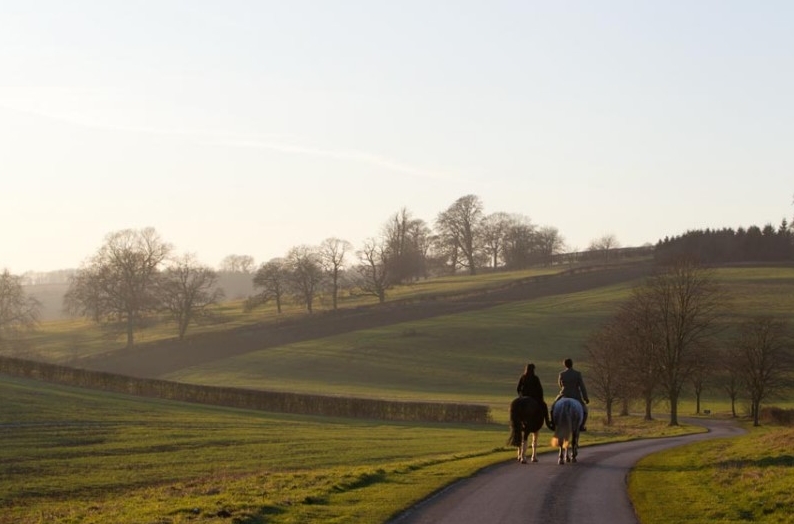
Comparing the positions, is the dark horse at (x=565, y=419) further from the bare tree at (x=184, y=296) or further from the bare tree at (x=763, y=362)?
the bare tree at (x=184, y=296)

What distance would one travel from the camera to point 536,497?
19344 mm

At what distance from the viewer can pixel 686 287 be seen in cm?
7106

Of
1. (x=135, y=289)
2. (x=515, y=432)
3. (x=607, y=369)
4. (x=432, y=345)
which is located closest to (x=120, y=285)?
(x=135, y=289)

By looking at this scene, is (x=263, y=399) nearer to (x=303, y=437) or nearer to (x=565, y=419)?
(x=303, y=437)

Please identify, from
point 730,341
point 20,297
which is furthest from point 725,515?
point 20,297

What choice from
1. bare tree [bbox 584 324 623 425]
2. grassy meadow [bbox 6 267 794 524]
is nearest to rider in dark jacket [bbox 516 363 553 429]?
grassy meadow [bbox 6 267 794 524]

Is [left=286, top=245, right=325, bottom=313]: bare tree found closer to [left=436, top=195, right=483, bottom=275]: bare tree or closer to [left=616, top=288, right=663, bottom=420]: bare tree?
[left=436, top=195, right=483, bottom=275]: bare tree

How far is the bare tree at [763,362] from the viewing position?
70.1m

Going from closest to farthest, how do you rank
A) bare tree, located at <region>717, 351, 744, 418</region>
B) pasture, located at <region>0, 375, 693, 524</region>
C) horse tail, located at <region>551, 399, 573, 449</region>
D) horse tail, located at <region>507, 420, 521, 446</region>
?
pasture, located at <region>0, 375, 693, 524</region> < horse tail, located at <region>551, 399, 573, 449</region> < horse tail, located at <region>507, 420, 521, 446</region> < bare tree, located at <region>717, 351, 744, 418</region>

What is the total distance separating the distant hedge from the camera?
6097cm

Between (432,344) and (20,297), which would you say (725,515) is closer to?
(432,344)

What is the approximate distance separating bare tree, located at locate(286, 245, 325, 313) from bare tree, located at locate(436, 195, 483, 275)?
1615 inches

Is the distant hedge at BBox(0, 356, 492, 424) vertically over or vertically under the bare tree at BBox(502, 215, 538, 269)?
under

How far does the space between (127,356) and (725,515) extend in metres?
105
